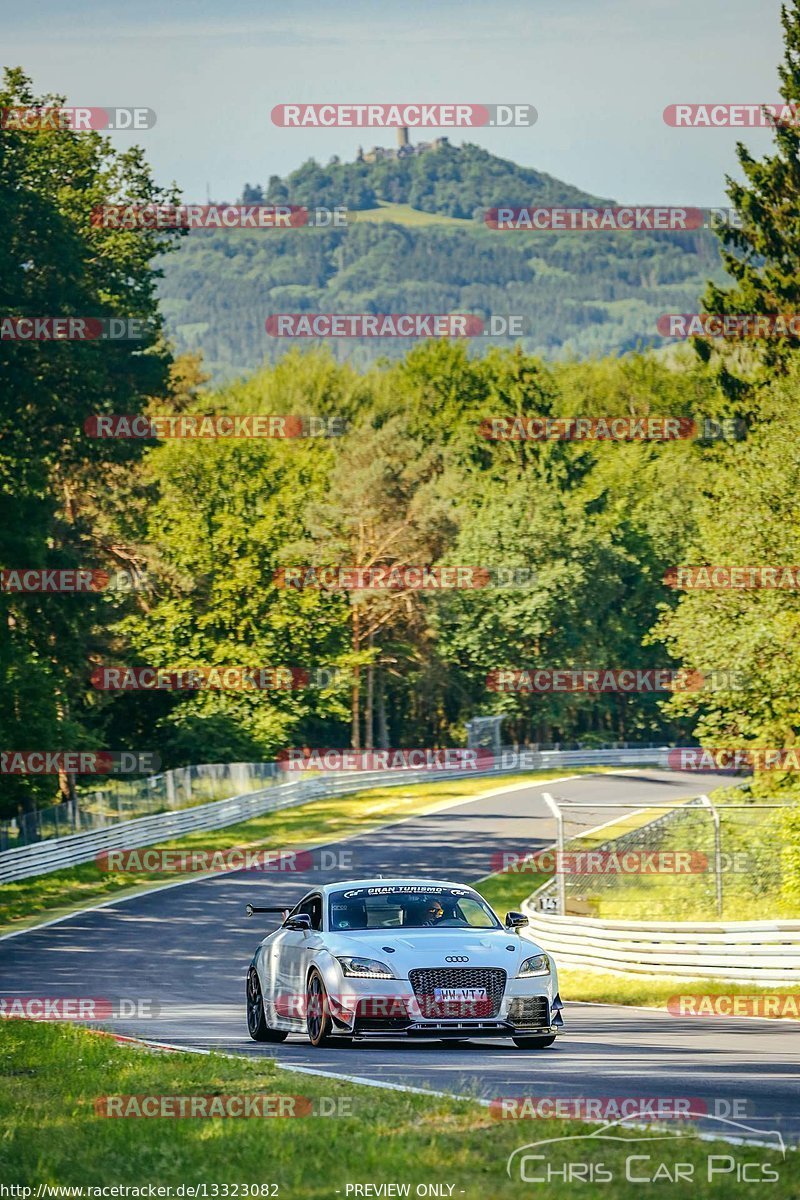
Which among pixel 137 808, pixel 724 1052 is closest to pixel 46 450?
pixel 137 808

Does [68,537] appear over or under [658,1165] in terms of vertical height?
over

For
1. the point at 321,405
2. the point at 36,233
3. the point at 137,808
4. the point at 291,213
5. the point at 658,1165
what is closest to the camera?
the point at 658,1165

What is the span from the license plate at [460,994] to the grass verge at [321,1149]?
2451mm

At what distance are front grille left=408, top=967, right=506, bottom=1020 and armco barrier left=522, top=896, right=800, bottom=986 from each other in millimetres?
7114

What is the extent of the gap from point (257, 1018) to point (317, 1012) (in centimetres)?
181

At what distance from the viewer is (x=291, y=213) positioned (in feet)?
177

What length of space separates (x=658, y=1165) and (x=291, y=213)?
48395 mm

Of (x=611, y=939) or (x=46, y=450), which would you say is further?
(x=46, y=450)

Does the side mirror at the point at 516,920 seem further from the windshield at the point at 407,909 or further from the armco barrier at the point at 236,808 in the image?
the armco barrier at the point at 236,808

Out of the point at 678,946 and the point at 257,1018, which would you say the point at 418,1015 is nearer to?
the point at 257,1018

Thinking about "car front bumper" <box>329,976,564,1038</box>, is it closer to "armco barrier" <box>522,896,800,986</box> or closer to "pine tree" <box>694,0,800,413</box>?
"armco barrier" <box>522,896,800,986</box>

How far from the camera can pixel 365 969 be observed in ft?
44.7

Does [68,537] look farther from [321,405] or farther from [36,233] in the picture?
[321,405]

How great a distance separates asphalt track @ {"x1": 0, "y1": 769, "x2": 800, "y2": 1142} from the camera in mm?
11086
